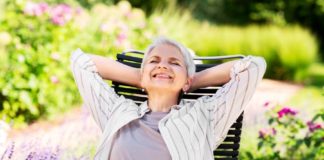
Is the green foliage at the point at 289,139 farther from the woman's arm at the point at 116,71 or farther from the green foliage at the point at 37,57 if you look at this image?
the green foliage at the point at 37,57

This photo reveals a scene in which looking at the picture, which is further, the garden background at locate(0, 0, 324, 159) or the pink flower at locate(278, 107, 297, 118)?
→ the pink flower at locate(278, 107, 297, 118)

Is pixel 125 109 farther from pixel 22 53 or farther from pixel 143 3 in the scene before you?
pixel 143 3

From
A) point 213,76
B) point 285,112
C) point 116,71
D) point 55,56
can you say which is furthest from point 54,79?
point 213,76

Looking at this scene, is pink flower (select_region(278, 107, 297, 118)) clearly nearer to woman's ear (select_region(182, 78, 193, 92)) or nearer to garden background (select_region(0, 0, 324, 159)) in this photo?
garden background (select_region(0, 0, 324, 159))

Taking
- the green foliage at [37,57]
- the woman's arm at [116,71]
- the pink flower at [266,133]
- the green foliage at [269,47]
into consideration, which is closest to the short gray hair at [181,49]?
the woman's arm at [116,71]

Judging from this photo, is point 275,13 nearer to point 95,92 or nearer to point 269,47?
point 269,47

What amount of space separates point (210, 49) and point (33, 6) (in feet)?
20.2

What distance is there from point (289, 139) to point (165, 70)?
2.08m

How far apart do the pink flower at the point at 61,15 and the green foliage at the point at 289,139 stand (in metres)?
2.34

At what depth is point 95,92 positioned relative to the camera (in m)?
3.04

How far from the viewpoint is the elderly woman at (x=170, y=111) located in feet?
9.27

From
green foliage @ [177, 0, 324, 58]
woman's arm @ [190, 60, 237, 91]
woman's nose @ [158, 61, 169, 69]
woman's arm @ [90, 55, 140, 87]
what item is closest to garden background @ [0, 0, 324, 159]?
woman's arm @ [90, 55, 140, 87]

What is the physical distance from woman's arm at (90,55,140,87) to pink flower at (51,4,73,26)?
313cm

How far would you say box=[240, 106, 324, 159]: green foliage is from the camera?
14.5 ft
